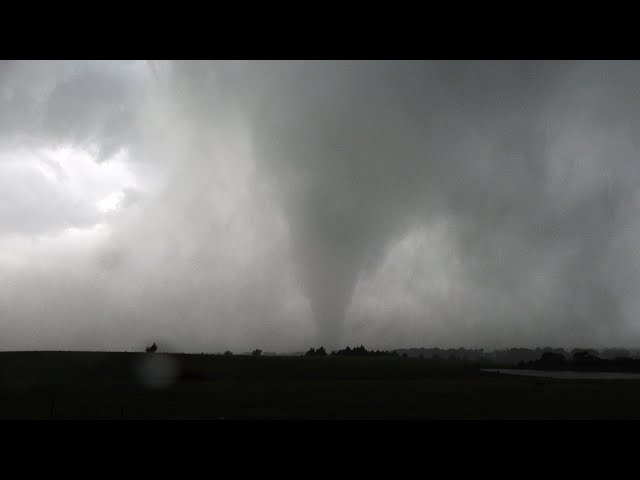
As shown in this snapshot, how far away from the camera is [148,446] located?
7.18 feet

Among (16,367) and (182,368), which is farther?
(182,368)

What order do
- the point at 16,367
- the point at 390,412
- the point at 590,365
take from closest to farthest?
the point at 390,412 < the point at 16,367 < the point at 590,365
